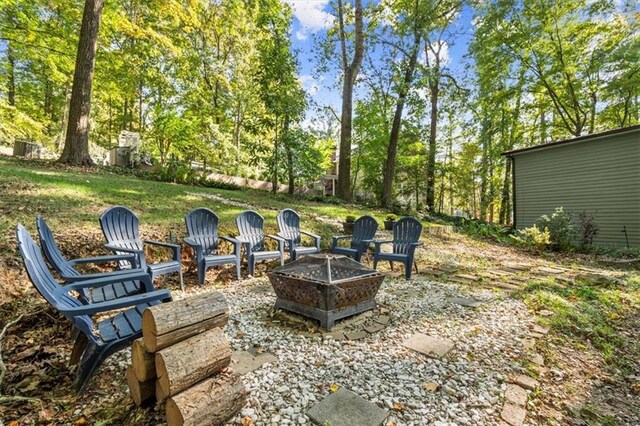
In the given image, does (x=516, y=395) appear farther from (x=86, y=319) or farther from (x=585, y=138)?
(x=585, y=138)

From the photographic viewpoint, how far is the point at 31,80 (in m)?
14.0

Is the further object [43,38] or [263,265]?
[43,38]

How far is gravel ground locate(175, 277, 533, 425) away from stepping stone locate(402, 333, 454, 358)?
0.06 metres

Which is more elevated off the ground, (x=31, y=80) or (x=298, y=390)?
(x=31, y=80)

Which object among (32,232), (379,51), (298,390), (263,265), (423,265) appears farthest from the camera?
(379,51)

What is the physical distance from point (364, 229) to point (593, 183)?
784cm

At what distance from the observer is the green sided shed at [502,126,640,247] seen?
25.6 feet

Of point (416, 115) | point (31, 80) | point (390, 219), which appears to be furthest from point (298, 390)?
point (31, 80)

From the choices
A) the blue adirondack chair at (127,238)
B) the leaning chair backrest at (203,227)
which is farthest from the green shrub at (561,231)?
the blue adirondack chair at (127,238)

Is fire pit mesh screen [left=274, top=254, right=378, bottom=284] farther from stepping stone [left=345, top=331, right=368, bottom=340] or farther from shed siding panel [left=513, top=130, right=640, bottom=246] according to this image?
shed siding panel [left=513, top=130, right=640, bottom=246]

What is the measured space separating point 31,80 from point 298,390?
64.3ft

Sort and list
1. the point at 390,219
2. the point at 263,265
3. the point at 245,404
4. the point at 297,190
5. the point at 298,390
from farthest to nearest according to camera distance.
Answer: the point at 297,190 → the point at 390,219 → the point at 263,265 → the point at 298,390 → the point at 245,404

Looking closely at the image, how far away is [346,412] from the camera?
1657 mm

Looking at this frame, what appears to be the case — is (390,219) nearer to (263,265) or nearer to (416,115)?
(263,265)
